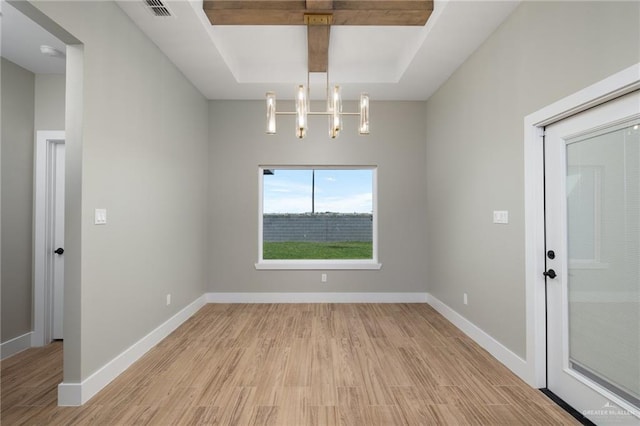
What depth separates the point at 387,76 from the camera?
388cm

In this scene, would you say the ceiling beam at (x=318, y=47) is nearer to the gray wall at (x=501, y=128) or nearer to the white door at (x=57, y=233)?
the gray wall at (x=501, y=128)

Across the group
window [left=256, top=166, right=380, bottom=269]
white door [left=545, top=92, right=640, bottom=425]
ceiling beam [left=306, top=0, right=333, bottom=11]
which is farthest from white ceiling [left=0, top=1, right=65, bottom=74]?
white door [left=545, top=92, right=640, bottom=425]

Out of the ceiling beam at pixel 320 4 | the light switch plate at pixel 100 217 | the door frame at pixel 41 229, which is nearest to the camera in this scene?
the light switch plate at pixel 100 217

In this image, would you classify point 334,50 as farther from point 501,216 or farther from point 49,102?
point 49,102

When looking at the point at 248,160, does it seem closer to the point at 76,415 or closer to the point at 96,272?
the point at 96,272

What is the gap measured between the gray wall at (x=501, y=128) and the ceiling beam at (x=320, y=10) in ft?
2.74

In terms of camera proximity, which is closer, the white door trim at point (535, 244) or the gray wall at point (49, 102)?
the white door trim at point (535, 244)

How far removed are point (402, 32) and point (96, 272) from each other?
11.7 feet

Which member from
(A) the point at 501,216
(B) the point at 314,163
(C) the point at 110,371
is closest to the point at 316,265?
(B) the point at 314,163

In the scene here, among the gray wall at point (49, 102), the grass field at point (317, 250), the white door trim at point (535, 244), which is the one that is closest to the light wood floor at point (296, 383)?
the white door trim at point (535, 244)

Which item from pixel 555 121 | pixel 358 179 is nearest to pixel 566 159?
pixel 555 121

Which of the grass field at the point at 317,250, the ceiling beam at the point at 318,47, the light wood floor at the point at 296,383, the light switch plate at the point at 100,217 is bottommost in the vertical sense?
the light wood floor at the point at 296,383

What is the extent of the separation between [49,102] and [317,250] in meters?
3.70

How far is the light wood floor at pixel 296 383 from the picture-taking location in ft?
6.27
